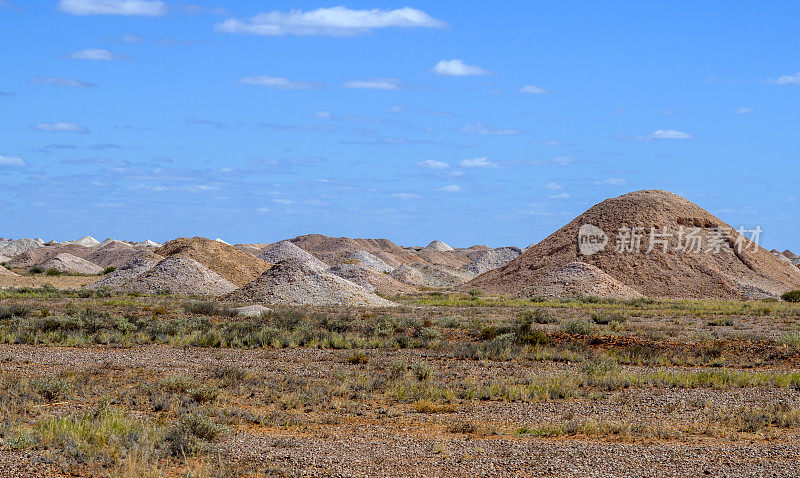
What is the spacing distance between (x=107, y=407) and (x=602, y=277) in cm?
4363

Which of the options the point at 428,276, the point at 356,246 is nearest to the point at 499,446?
the point at 428,276

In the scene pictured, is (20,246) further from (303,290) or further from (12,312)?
(12,312)

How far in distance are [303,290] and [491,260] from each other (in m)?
74.9

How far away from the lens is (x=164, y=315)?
30859mm

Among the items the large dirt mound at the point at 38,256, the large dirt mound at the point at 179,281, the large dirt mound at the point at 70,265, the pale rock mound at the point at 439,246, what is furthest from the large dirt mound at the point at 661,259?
the pale rock mound at the point at 439,246

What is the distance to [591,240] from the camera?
5947 centimetres

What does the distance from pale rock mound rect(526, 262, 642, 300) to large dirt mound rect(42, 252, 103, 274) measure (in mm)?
52296

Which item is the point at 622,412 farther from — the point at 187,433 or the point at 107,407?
the point at 107,407

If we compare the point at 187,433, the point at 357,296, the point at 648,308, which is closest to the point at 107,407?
the point at 187,433

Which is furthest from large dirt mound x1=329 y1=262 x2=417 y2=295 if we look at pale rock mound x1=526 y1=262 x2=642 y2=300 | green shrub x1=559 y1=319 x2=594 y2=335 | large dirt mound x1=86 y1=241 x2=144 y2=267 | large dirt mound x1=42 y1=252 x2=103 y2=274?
large dirt mound x1=86 y1=241 x2=144 y2=267

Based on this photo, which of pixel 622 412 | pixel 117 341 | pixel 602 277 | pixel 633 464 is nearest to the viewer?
pixel 633 464

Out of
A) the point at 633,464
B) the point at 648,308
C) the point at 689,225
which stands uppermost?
the point at 689,225

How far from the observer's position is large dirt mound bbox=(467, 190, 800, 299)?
5428cm

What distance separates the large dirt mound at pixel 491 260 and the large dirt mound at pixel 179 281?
56.3 meters
